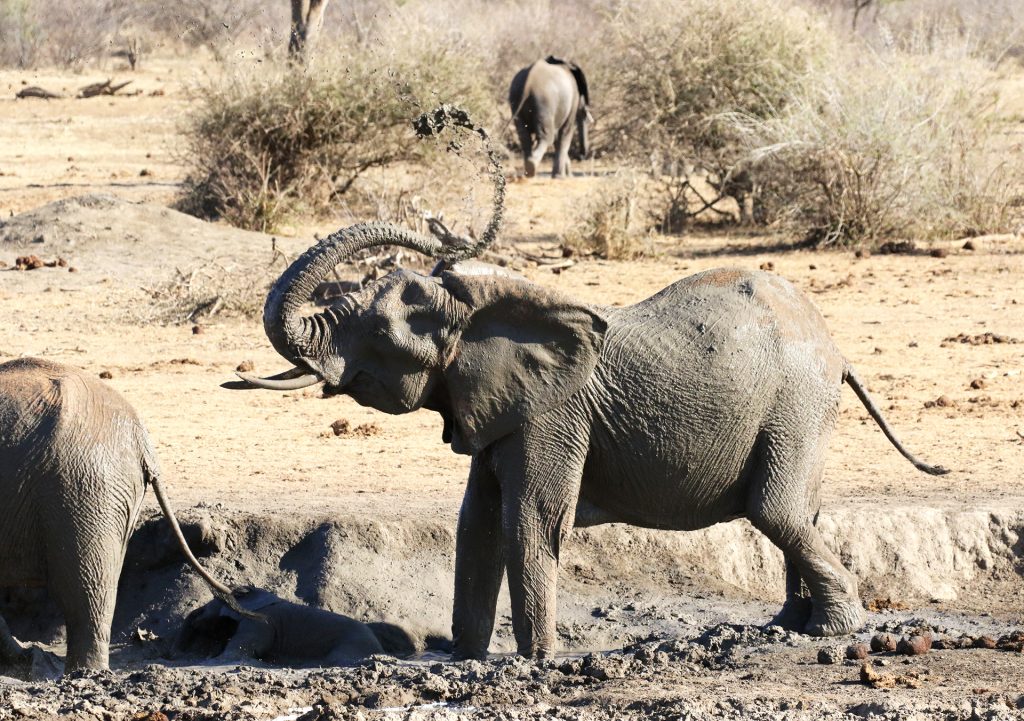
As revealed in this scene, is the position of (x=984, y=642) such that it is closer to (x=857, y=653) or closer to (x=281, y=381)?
(x=857, y=653)

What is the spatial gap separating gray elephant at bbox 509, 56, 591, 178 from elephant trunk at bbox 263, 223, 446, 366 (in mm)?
17188

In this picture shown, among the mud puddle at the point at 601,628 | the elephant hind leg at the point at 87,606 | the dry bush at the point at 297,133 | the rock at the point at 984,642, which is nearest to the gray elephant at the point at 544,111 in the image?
the dry bush at the point at 297,133

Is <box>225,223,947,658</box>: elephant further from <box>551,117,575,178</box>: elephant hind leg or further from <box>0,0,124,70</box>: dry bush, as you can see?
<box>0,0,124,70</box>: dry bush

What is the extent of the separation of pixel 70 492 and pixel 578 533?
2.57 metres

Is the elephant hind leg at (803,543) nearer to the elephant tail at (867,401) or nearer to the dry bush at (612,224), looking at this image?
the elephant tail at (867,401)

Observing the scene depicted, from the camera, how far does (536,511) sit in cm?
555

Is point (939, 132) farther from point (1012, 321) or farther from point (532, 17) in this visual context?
point (532, 17)

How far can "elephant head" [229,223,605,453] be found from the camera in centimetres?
531

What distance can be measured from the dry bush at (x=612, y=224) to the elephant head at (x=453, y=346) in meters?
10.1

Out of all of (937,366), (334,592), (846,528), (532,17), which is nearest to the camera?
(334,592)

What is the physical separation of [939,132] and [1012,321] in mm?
3883

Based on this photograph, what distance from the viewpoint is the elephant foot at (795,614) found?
244 inches

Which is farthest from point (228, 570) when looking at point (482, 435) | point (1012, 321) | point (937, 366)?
point (1012, 321)

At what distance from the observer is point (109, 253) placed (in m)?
14.8
